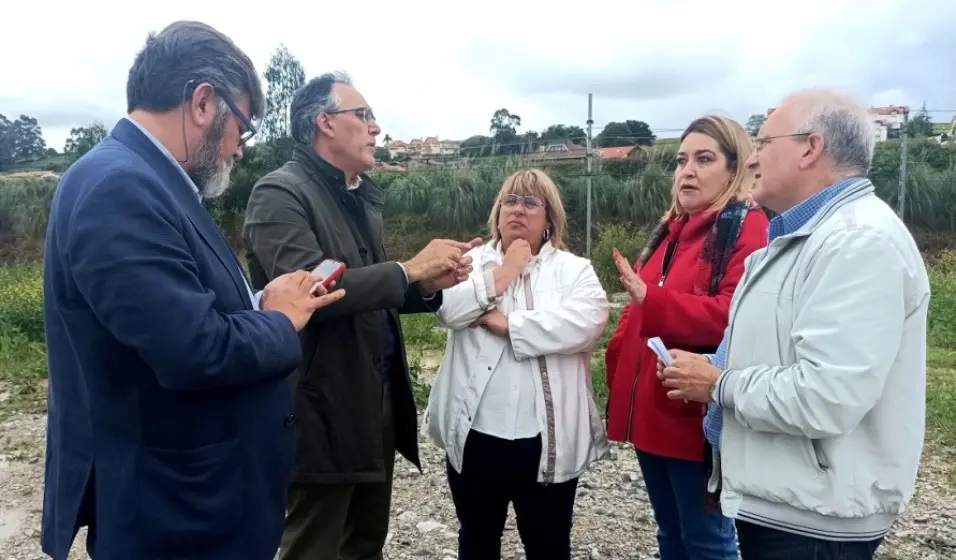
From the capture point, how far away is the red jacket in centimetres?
226

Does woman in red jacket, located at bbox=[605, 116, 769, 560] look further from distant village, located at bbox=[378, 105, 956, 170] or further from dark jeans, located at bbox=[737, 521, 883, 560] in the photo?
distant village, located at bbox=[378, 105, 956, 170]

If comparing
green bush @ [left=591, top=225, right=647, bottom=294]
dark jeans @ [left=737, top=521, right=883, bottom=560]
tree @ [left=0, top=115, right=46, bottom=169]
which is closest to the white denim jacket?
dark jeans @ [left=737, top=521, right=883, bottom=560]

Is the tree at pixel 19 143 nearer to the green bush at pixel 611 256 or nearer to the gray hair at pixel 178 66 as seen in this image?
the green bush at pixel 611 256

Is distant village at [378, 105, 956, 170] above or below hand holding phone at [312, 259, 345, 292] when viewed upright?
above

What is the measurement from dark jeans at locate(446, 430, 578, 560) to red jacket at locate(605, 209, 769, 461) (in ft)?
0.99

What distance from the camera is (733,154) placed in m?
2.40

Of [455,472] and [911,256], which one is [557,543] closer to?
[455,472]

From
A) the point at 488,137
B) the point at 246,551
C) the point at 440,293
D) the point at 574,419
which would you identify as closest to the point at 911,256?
the point at 574,419

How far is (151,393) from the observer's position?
1.52 meters

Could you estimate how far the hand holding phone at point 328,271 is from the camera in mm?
1921

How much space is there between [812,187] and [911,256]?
28cm

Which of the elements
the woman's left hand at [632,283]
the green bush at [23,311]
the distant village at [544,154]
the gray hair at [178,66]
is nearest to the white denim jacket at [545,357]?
the woman's left hand at [632,283]

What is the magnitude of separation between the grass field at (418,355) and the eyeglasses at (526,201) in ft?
8.92

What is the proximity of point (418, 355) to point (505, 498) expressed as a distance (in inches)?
164
